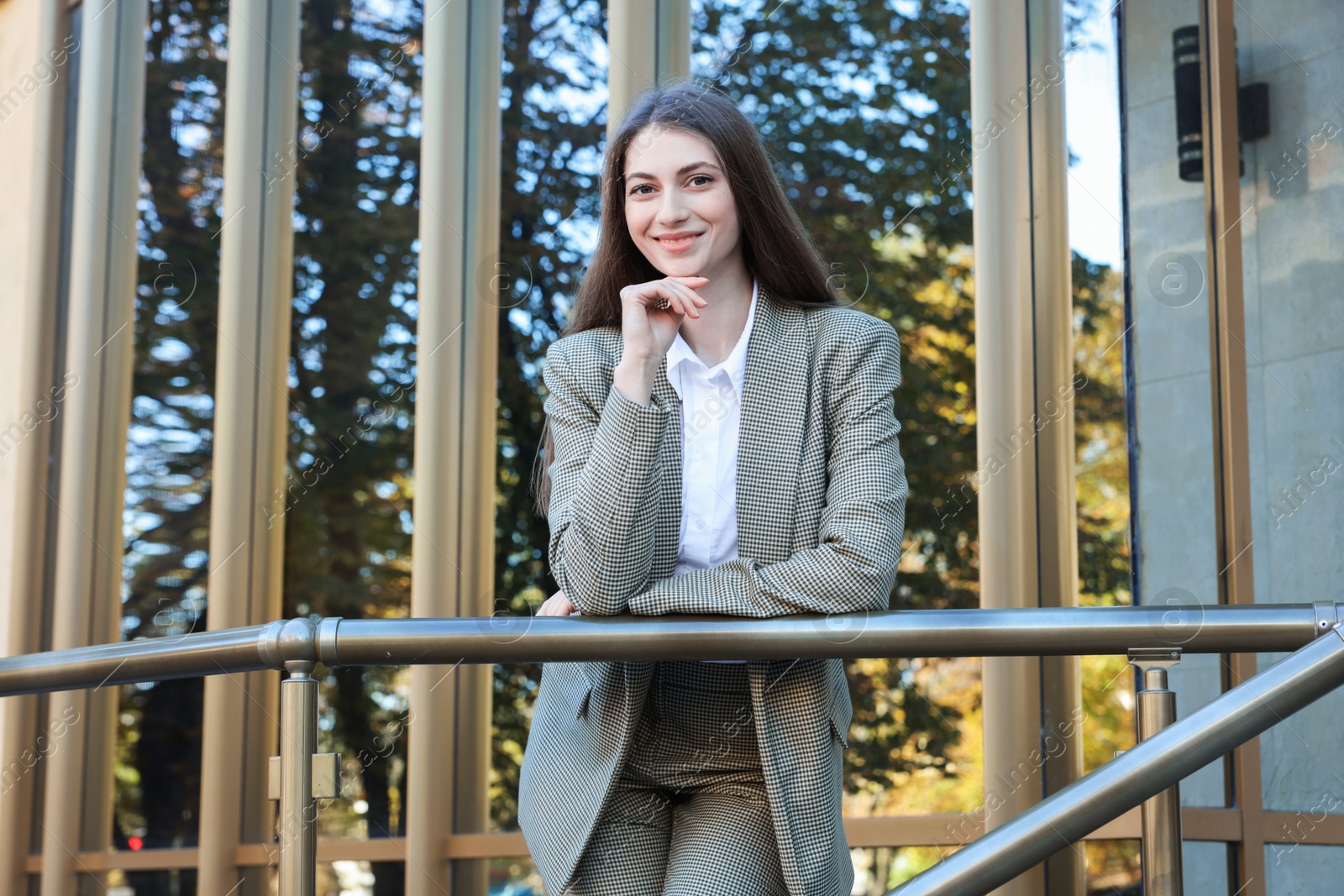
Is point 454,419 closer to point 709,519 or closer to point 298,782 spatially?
point 709,519

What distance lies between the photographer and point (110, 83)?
5.36 metres

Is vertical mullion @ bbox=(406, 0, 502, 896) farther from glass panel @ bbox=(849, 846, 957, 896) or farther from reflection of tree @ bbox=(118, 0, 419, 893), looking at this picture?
glass panel @ bbox=(849, 846, 957, 896)

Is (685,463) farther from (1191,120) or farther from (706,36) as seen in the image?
(706,36)

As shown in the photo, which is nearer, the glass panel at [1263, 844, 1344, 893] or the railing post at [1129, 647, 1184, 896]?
the railing post at [1129, 647, 1184, 896]

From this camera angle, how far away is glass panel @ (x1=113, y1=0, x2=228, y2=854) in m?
5.14

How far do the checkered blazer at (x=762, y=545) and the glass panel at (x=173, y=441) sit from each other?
12.0 ft

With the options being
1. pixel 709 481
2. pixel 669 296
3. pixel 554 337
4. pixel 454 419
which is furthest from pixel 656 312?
pixel 554 337

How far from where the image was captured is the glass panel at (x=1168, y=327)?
3.74 meters

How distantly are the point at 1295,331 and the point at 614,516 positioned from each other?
2.65m

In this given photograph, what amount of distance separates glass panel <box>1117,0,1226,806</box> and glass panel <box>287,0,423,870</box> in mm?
2509

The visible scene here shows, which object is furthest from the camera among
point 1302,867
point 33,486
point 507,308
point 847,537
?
point 33,486

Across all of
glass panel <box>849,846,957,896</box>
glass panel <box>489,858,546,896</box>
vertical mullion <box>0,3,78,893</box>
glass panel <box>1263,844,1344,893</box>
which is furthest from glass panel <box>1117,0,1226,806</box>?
vertical mullion <box>0,3,78,893</box>

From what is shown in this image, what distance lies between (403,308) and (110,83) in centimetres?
163

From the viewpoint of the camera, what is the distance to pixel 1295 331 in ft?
→ 11.8
